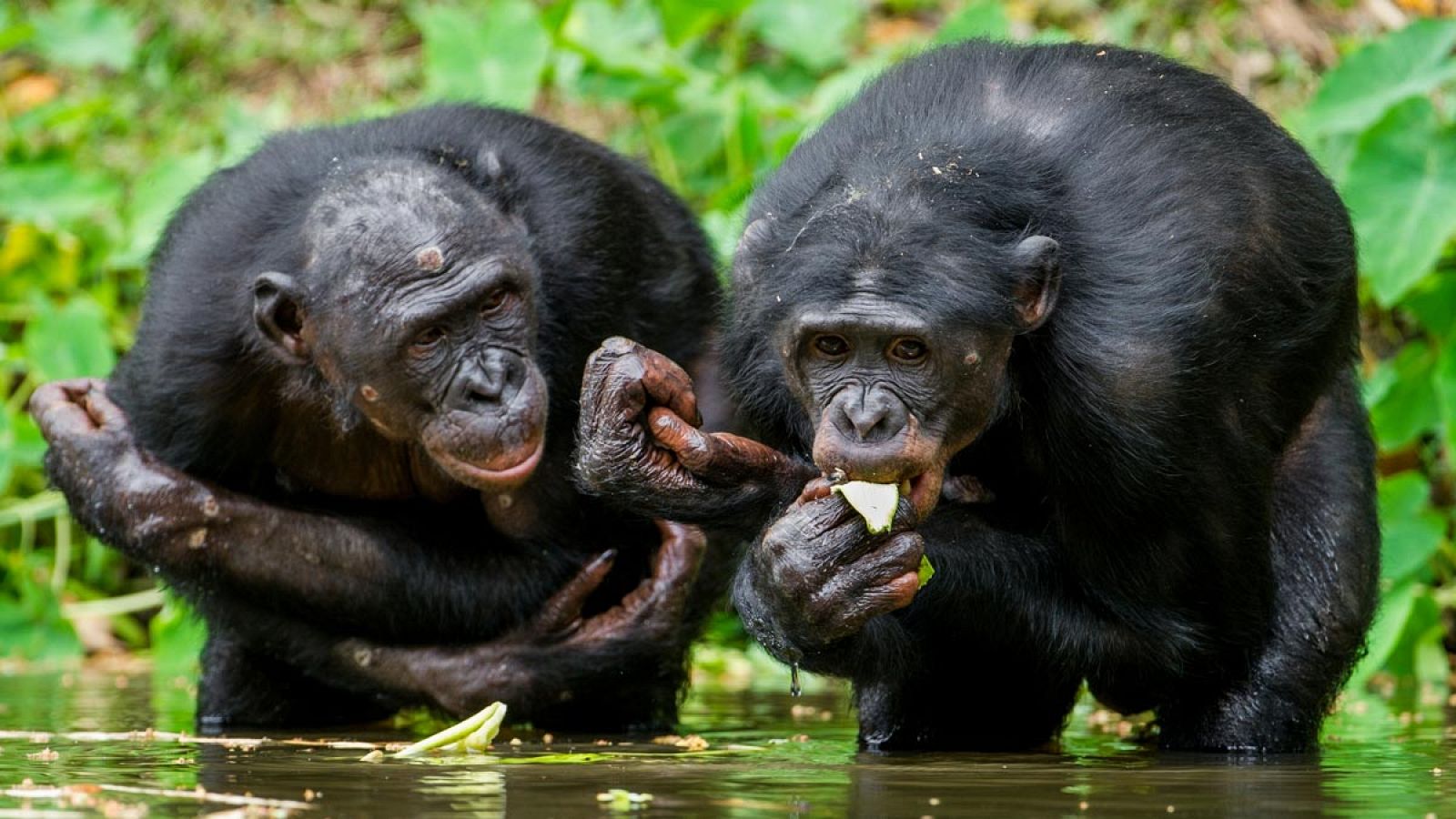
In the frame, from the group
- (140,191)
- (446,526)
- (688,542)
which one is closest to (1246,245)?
(688,542)

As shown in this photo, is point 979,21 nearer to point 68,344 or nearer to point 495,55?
point 495,55

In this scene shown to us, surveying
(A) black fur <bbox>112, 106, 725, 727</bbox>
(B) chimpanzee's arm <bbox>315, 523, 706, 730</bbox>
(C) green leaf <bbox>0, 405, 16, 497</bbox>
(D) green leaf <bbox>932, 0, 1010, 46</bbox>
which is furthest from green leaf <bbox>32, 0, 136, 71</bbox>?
(B) chimpanzee's arm <bbox>315, 523, 706, 730</bbox>

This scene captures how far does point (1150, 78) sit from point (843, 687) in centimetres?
477

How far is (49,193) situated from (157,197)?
1049 mm

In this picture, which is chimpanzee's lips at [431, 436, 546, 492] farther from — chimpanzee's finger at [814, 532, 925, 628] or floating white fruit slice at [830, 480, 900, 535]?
floating white fruit slice at [830, 480, 900, 535]

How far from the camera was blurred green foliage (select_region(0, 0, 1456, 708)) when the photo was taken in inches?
435

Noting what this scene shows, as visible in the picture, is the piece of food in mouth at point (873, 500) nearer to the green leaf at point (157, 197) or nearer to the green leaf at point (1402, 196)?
the green leaf at point (1402, 196)

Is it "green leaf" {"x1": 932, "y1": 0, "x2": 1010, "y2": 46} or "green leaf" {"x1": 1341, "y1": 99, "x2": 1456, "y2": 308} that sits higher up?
"green leaf" {"x1": 932, "y1": 0, "x2": 1010, "y2": 46}

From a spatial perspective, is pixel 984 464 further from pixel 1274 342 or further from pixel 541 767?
pixel 541 767

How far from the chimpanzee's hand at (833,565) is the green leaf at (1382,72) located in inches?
229

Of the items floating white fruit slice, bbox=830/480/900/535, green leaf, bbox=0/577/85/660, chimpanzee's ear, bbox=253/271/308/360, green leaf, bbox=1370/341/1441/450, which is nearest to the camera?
floating white fruit slice, bbox=830/480/900/535

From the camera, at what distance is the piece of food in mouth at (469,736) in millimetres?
6812

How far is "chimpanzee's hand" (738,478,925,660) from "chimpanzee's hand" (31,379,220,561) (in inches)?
113

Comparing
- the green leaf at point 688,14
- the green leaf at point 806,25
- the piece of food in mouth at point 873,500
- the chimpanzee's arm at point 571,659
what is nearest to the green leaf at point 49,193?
the green leaf at point 688,14
